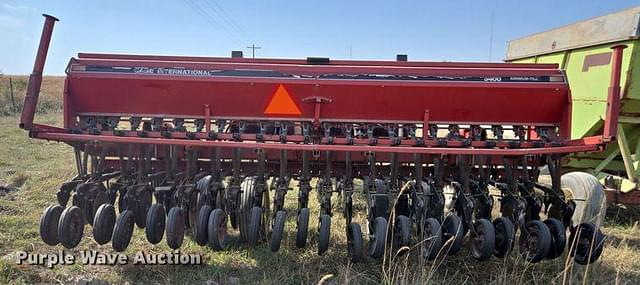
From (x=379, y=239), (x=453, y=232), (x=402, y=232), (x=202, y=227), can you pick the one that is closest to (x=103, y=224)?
(x=202, y=227)

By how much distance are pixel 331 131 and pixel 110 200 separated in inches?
86.7

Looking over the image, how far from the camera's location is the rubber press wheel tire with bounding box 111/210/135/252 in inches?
132

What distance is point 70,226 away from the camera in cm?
340

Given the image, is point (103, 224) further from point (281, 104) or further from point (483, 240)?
point (483, 240)

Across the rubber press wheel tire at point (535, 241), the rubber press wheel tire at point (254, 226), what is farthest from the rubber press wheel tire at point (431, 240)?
the rubber press wheel tire at point (254, 226)

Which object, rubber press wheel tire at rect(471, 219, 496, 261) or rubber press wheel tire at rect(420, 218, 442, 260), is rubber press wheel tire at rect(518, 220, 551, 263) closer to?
rubber press wheel tire at rect(471, 219, 496, 261)

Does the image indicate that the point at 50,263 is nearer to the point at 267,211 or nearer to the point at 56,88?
the point at 267,211

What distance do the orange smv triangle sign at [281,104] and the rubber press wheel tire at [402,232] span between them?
4.66 ft

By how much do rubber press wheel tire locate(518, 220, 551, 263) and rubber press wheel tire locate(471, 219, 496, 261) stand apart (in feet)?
1.11

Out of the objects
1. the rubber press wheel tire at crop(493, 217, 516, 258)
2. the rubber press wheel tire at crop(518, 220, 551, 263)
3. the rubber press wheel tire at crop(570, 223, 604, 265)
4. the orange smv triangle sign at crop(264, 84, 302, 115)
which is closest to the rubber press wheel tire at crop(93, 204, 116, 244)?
the orange smv triangle sign at crop(264, 84, 302, 115)

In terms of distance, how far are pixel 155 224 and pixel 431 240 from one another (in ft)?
7.13

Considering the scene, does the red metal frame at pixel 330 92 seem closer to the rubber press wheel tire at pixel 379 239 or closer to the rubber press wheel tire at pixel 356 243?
the rubber press wheel tire at pixel 379 239

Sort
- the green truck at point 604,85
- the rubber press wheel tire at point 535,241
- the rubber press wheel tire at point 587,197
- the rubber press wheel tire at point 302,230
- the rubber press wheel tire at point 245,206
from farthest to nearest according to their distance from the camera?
the green truck at point 604,85
the rubber press wheel tire at point 587,197
the rubber press wheel tire at point 245,206
the rubber press wheel tire at point 302,230
the rubber press wheel tire at point 535,241

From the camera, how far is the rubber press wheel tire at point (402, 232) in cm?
339
